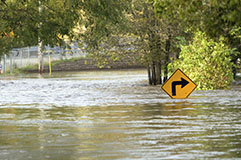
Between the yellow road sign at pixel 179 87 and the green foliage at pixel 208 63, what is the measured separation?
287 inches

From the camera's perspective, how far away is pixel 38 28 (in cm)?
2591

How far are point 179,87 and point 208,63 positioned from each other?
769cm

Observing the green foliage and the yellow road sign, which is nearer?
the yellow road sign

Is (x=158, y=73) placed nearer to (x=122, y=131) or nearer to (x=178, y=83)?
(x=178, y=83)

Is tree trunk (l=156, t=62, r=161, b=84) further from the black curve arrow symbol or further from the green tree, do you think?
the green tree

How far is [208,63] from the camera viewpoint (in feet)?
107

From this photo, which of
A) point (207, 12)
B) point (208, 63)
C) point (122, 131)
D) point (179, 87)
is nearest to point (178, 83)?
point (179, 87)

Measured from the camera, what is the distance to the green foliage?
107 feet

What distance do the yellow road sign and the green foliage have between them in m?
7.28

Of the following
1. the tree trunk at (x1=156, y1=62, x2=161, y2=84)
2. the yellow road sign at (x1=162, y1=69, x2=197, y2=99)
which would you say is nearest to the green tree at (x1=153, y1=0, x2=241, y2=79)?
the yellow road sign at (x1=162, y1=69, x2=197, y2=99)

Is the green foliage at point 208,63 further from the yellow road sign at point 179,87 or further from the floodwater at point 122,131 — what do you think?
the floodwater at point 122,131

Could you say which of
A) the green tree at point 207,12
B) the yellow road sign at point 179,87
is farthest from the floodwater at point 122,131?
the green tree at point 207,12

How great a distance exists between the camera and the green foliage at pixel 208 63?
32.5m

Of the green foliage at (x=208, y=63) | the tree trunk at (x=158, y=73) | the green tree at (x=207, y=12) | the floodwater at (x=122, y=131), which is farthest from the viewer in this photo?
the tree trunk at (x=158, y=73)
